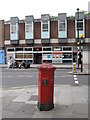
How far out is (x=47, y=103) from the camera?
6.39 metres

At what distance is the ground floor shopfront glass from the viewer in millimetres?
35656

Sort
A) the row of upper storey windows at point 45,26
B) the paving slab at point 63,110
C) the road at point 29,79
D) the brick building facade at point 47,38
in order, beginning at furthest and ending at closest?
the brick building facade at point 47,38 → the row of upper storey windows at point 45,26 → the road at point 29,79 → the paving slab at point 63,110

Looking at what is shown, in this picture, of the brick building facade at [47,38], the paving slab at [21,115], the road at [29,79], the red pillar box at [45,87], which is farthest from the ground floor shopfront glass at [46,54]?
the paving slab at [21,115]

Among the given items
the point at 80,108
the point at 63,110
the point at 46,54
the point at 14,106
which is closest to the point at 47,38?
the point at 46,54

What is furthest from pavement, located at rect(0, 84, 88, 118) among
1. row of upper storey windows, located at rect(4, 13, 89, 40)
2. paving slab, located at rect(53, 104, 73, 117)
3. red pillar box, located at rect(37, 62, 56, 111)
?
row of upper storey windows, located at rect(4, 13, 89, 40)

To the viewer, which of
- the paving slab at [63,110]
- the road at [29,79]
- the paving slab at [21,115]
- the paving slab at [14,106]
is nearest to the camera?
the paving slab at [21,115]

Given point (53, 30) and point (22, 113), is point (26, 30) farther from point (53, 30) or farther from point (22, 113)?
point (22, 113)

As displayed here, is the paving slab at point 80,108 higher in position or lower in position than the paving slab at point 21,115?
higher

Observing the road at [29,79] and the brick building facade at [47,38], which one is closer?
the road at [29,79]

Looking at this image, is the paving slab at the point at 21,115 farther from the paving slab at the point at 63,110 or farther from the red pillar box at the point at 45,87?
the paving slab at the point at 63,110

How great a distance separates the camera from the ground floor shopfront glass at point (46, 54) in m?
35.7

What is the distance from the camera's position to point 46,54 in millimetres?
36281

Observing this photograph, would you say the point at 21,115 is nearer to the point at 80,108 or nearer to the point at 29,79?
the point at 80,108

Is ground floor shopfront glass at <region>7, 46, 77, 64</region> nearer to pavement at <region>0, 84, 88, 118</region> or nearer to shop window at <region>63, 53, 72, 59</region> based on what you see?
shop window at <region>63, 53, 72, 59</region>
